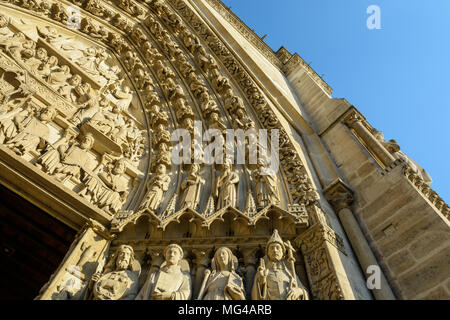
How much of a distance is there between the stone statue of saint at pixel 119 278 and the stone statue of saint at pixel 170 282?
0.52 ft

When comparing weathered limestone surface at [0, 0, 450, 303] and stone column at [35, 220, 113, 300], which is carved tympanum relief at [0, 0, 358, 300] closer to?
weathered limestone surface at [0, 0, 450, 303]

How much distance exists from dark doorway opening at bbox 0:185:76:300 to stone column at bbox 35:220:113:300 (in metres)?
0.64

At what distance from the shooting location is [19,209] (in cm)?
414

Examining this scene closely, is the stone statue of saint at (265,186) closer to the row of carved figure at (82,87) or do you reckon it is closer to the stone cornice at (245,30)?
A: the row of carved figure at (82,87)

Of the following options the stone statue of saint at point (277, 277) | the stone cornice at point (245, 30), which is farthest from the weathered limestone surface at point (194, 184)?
the stone cornice at point (245, 30)

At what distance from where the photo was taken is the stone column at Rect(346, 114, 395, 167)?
4.40 m

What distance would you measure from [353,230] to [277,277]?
145 centimetres

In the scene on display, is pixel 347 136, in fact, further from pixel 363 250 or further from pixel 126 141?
pixel 126 141

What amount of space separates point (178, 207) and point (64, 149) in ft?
5.90

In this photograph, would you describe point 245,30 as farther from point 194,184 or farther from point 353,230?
point 353,230

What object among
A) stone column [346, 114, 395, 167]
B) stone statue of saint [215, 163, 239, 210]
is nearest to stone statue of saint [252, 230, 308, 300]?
stone statue of saint [215, 163, 239, 210]

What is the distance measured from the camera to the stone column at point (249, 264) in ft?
9.78
